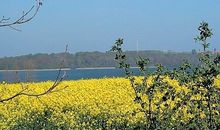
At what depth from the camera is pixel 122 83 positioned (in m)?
17.6

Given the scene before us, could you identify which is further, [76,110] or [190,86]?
[76,110]

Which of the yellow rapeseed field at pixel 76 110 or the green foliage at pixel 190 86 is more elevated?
the green foliage at pixel 190 86

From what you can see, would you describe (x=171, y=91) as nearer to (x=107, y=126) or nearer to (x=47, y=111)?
(x=107, y=126)

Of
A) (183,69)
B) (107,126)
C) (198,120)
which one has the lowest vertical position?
(107,126)

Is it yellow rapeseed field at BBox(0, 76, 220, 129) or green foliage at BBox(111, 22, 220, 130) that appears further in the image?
yellow rapeseed field at BBox(0, 76, 220, 129)

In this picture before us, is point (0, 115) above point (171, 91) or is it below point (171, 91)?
below

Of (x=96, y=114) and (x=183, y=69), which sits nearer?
(x=183, y=69)

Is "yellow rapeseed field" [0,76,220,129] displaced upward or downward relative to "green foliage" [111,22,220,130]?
downward

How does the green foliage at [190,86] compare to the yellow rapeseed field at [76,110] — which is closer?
the green foliage at [190,86]

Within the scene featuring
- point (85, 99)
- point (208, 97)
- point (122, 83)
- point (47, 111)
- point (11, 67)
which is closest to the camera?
point (11, 67)

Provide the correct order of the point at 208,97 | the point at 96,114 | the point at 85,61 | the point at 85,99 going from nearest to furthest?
the point at 208,97, the point at 96,114, the point at 85,99, the point at 85,61

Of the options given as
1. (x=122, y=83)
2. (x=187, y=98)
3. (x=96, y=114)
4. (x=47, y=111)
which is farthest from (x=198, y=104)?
(x=122, y=83)

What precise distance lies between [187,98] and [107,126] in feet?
16.4

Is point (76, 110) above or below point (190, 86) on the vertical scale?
below
